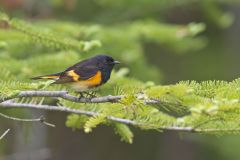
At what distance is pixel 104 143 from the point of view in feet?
42.7

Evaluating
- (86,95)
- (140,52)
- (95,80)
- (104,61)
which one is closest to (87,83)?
(95,80)

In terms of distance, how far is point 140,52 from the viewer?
6.87m

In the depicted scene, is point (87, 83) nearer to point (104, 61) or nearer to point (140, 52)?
point (104, 61)

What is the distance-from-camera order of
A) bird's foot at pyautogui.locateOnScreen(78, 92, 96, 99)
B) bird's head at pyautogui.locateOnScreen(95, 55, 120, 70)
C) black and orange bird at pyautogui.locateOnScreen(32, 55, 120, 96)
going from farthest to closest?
1. bird's head at pyautogui.locateOnScreen(95, 55, 120, 70)
2. black and orange bird at pyautogui.locateOnScreen(32, 55, 120, 96)
3. bird's foot at pyautogui.locateOnScreen(78, 92, 96, 99)

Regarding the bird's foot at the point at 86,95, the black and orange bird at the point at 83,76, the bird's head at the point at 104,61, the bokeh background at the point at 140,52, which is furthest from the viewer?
the bokeh background at the point at 140,52

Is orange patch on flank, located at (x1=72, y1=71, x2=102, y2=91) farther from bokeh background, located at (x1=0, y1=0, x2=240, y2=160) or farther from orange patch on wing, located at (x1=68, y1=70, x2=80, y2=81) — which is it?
bokeh background, located at (x1=0, y1=0, x2=240, y2=160)

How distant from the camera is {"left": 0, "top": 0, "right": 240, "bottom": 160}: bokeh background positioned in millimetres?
6797

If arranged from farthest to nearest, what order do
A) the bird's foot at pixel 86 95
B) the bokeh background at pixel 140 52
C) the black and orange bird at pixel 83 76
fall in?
the bokeh background at pixel 140 52 → the black and orange bird at pixel 83 76 → the bird's foot at pixel 86 95

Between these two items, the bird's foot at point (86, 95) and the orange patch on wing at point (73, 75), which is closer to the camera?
the bird's foot at point (86, 95)

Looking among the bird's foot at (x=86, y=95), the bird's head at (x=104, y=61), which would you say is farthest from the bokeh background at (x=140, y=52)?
the bird's head at (x=104, y=61)

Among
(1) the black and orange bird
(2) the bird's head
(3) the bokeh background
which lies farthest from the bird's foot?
(3) the bokeh background

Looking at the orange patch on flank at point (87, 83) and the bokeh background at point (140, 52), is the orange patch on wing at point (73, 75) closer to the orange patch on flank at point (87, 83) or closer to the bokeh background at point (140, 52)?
the orange patch on flank at point (87, 83)

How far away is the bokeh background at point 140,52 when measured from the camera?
680 cm

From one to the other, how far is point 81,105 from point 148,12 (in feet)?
14.0
